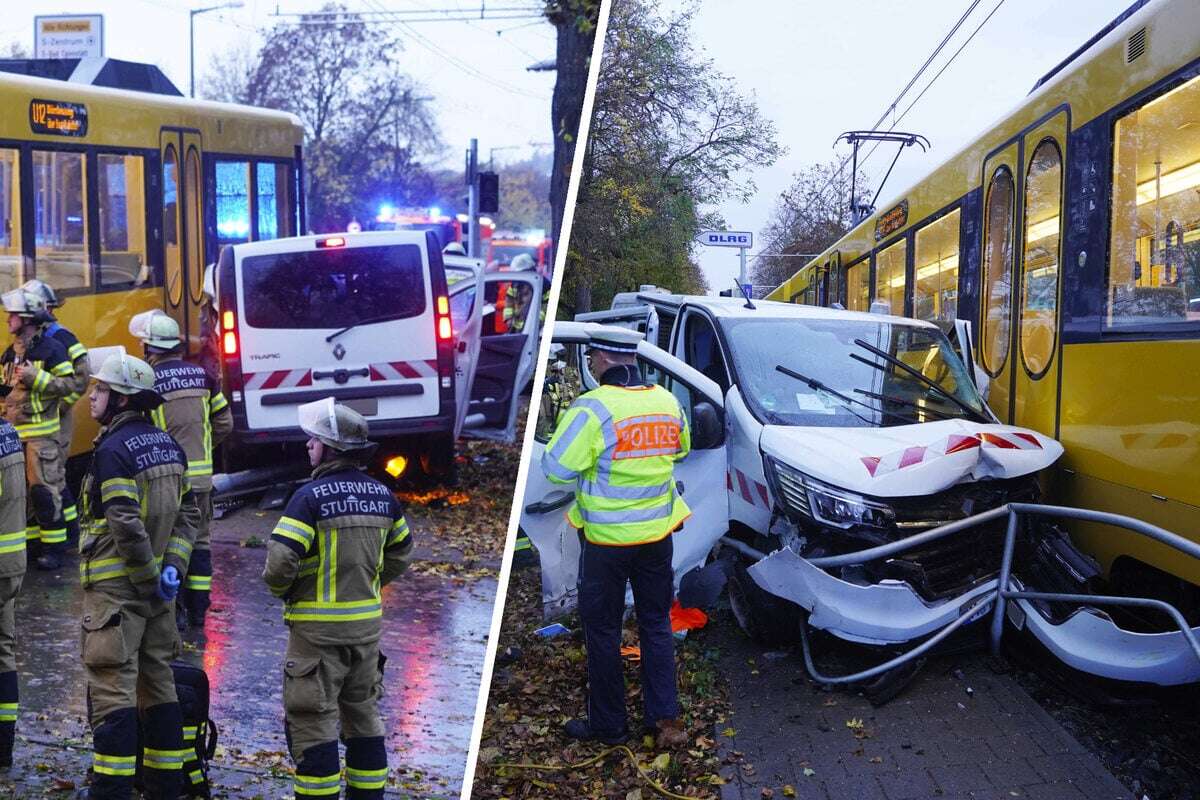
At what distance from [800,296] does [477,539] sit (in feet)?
16.6

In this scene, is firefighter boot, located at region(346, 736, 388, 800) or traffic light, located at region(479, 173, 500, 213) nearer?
firefighter boot, located at region(346, 736, 388, 800)

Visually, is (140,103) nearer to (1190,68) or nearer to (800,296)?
(800,296)

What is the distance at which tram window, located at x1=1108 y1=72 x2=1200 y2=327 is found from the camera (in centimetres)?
251

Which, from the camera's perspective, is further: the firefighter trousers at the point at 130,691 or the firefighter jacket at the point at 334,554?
the firefighter trousers at the point at 130,691

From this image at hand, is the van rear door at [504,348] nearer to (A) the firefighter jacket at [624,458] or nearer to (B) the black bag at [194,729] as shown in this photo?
(B) the black bag at [194,729]

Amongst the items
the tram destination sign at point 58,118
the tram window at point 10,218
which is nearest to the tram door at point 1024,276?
the tram window at point 10,218

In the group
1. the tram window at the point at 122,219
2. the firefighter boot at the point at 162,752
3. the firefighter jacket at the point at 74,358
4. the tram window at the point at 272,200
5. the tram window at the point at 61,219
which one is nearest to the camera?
the firefighter boot at the point at 162,752

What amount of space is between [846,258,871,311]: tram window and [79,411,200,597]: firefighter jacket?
2.34 metres

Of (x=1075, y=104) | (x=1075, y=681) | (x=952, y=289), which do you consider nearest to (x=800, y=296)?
(x=952, y=289)

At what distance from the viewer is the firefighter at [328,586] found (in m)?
3.98

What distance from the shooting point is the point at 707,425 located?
3.65m

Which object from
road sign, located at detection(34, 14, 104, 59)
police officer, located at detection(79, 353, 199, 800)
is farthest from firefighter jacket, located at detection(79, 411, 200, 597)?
road sign, located at detection(34, 14, 104, 59)

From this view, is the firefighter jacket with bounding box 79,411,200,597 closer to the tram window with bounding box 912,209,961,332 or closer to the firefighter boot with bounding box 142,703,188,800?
the firefighter boot with bounding box 142,703,188,800

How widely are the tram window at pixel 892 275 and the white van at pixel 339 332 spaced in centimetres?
528
